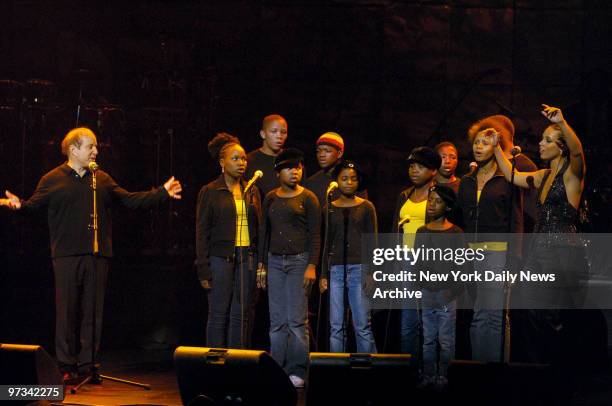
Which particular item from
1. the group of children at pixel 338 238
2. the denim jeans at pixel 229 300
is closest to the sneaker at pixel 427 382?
the group of children at pixel 338 238

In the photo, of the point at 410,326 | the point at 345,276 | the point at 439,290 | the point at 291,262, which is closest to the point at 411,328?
the point at 410,326

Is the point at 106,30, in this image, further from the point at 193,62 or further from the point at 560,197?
the point at 560,197

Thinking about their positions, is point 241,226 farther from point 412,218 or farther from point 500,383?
point 500,383

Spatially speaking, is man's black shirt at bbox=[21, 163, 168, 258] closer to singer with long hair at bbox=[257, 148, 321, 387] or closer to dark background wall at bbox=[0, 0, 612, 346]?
singer with long hair at bbox=[257, 148, 321, 387]

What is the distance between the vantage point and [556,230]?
673 centimetres

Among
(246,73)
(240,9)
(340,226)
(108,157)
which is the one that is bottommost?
(340,226)

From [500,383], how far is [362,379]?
2.65 ft

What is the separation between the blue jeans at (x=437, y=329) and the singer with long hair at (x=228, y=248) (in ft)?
4.72

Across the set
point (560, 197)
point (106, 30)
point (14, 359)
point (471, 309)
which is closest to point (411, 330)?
point (471, 309)

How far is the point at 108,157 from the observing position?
9.26 m

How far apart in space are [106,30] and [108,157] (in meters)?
1.16

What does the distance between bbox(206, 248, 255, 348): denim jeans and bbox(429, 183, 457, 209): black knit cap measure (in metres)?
1.60

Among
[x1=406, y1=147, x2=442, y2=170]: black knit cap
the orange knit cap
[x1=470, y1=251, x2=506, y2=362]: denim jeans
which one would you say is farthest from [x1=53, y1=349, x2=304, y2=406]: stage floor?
the orange knit cap

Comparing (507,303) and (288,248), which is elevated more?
(288,248)
